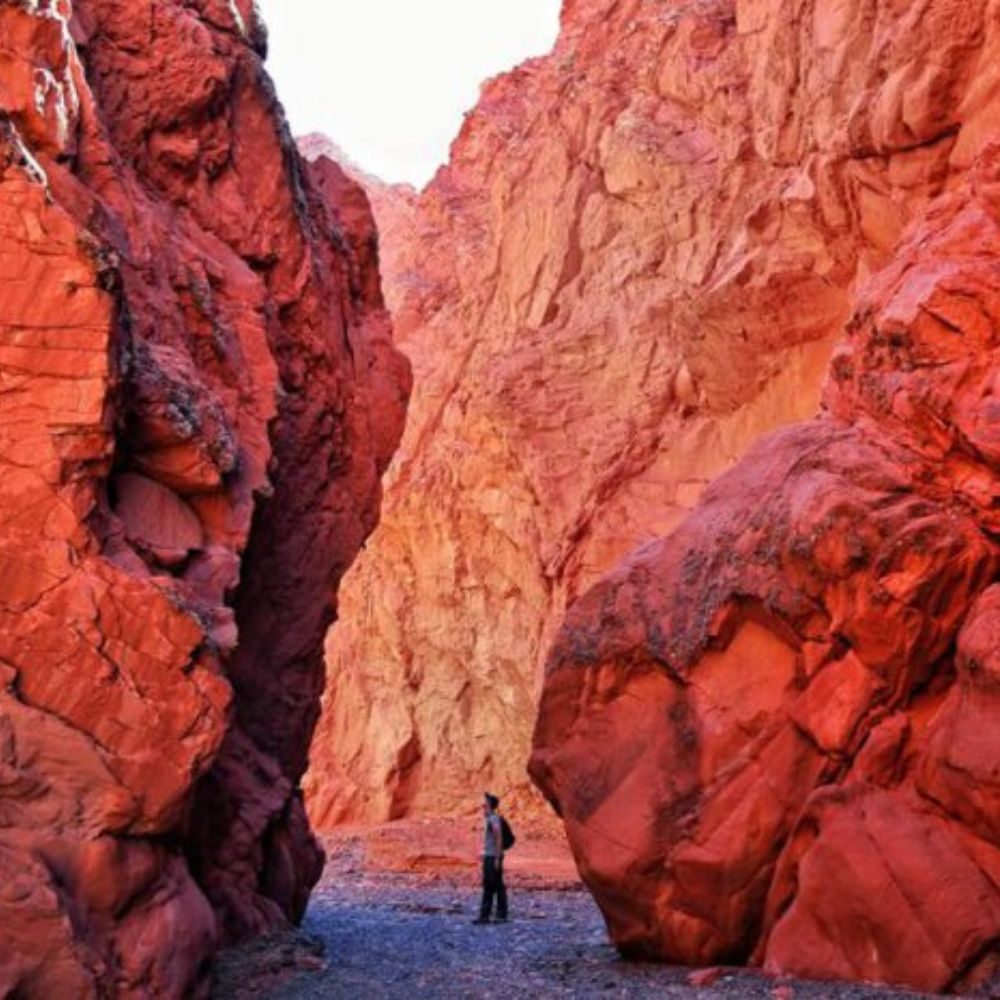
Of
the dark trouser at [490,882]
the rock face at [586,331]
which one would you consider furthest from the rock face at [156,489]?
the rock face at [586,331]

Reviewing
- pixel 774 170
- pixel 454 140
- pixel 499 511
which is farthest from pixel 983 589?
pixel 454 140

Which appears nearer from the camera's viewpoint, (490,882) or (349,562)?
(490,882)

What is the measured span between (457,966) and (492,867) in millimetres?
4725

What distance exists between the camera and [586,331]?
3597 centimetres

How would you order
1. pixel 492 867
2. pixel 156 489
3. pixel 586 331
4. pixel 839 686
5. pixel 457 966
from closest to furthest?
pixel 156 489
pixel 839 686
pixel 457 966
pixel 492 867
pixel 586 331

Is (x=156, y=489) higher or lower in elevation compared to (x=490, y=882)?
higher

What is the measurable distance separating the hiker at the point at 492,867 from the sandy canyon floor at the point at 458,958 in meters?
0.27

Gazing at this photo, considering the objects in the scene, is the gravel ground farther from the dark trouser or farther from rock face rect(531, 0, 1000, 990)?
rock face rect(531, 0, 1000, 990)

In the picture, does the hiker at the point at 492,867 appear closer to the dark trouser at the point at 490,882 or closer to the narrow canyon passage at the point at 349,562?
the dark trouser at the point at 490,882

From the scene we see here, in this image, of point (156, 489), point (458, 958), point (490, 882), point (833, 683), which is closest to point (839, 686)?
point (833, 683)

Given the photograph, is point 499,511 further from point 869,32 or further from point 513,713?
point 869,32

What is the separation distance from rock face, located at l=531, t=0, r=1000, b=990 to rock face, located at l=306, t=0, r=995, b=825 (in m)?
7.84

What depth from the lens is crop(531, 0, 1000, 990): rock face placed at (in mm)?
11617

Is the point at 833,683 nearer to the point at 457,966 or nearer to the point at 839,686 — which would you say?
the point at 839,686
